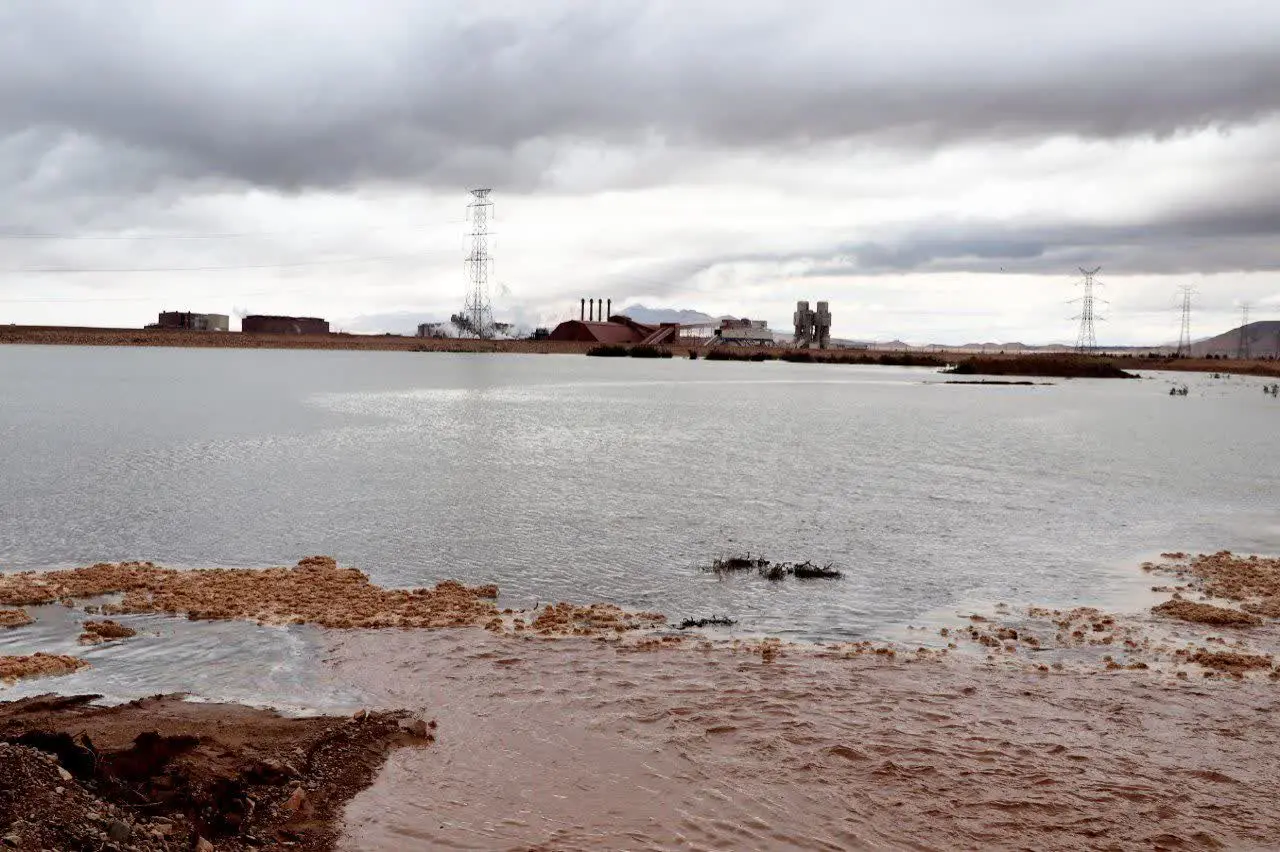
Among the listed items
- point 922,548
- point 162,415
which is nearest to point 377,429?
point 162,415

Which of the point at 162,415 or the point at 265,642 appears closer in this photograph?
the point at 265,642

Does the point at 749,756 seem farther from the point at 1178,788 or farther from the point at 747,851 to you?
the point at 1178,788

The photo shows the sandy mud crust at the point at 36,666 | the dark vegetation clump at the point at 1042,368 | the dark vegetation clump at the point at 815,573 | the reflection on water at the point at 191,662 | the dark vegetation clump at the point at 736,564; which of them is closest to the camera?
the reflection on water at the point at 191,662

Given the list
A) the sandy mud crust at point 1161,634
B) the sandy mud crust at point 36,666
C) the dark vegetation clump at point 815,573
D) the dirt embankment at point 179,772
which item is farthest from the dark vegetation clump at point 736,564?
the sandy mud crust at point 36,666

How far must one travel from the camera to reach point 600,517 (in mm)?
25312

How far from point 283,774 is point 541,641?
574cm

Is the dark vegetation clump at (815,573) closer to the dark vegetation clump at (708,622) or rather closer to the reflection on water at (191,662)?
the dark vegetation clump at (708,622)

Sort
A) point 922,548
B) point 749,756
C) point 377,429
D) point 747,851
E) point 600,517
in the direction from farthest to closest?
1. point 377,429
2. point 600,517
3. point 922,548
4. point 749,756
5. point 747,851

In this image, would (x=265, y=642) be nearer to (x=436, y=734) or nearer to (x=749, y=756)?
(x=436, y=734)

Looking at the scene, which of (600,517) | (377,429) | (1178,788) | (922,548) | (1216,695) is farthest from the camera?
(377,429)

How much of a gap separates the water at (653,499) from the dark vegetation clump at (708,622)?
0.49m

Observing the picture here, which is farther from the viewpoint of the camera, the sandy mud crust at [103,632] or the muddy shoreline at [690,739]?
the sandy mud crust at [103,632]

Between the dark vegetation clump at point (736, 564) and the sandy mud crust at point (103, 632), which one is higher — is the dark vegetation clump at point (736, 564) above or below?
below

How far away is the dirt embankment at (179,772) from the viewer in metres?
7.28
